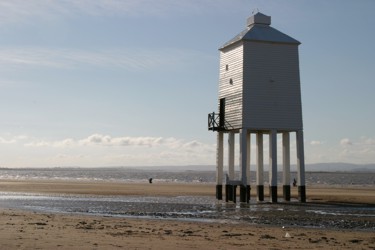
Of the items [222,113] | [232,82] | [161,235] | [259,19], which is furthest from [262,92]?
[161,235]

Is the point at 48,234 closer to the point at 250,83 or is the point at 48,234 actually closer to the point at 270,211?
the point at 270,211

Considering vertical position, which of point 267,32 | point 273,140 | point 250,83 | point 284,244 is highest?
point 267,32

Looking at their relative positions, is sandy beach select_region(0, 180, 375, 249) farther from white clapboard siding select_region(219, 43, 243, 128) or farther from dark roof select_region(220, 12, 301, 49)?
dark roof select_region(220, 12, 301, 49)

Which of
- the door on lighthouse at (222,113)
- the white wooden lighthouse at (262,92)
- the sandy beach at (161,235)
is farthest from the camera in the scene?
the door on lighthouse at (222,113)

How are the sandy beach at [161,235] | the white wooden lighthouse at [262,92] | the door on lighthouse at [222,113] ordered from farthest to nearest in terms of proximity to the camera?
the door on lighthouse at [222,113]
the white wooden lighthouse at [262,92]
the sandy beach at [161,235]

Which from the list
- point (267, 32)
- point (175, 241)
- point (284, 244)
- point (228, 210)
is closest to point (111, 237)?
point (175, 241)

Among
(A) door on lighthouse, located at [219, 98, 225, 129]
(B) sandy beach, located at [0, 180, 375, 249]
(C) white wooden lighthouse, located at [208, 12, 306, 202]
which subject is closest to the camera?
(B) sandy beach, located at [0, 180, 375, 249]

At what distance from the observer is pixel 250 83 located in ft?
123

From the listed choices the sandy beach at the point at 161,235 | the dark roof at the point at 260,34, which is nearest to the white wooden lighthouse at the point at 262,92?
the dark roof at the point at 260,34

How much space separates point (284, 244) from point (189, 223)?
22.7 feet

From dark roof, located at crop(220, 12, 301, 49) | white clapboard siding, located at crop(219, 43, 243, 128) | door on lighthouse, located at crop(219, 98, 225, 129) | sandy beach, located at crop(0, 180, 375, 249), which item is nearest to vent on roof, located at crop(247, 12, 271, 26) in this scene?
dark roof, located at crop(220, 12, 301, 49)

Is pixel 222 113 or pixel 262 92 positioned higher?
pixel 262 92

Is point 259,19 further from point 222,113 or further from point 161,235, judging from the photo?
point 161,235

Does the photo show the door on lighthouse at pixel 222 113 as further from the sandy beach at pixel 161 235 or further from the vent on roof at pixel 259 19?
the sandy beach at pixel 161 235
